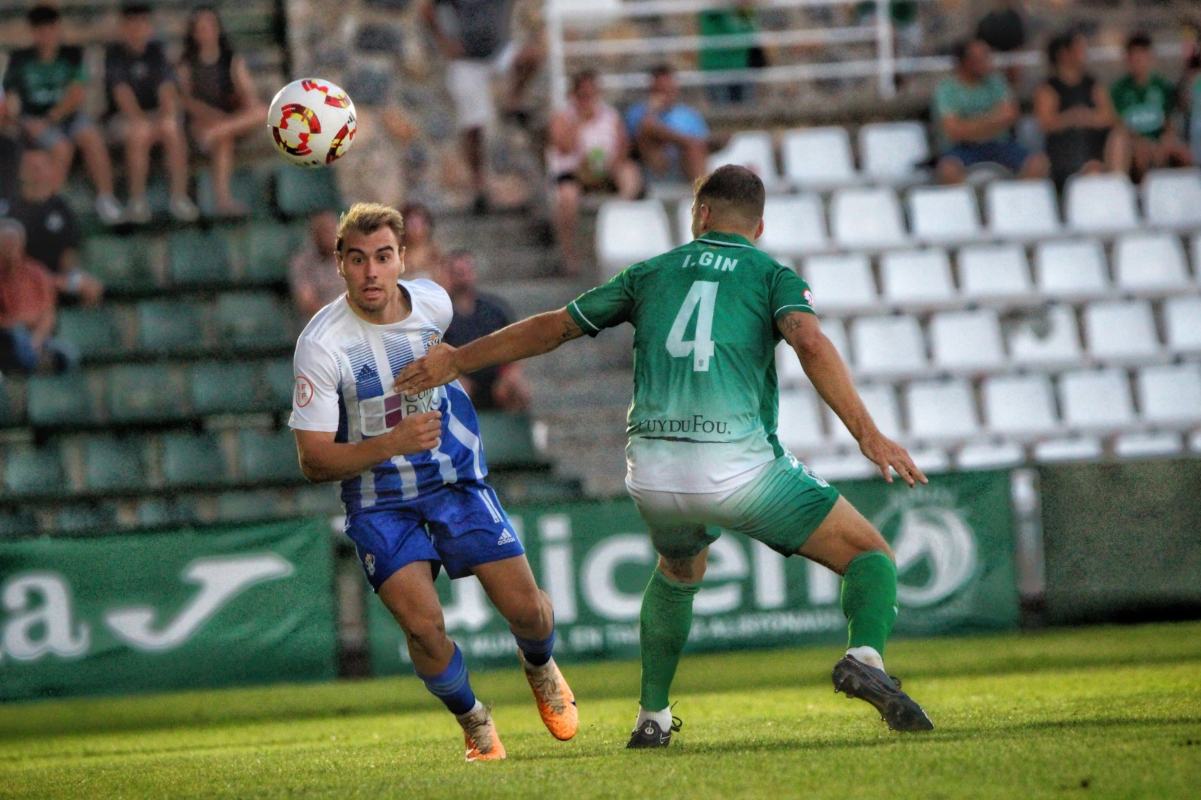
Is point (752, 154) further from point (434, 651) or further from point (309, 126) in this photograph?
point (434, 651)

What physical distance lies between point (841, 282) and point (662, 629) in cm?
988

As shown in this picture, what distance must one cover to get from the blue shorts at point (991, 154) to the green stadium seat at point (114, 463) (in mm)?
8032

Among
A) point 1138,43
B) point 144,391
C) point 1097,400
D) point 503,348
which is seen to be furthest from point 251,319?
point 503,348

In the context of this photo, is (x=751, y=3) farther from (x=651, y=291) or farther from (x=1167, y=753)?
(x=1167, y=753)

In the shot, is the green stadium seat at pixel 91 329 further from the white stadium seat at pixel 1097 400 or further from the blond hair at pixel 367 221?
the blond hair at pixel 367 221

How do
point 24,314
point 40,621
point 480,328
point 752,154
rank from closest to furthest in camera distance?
point 40,621, point 480,328, point 24,314, point 752,154

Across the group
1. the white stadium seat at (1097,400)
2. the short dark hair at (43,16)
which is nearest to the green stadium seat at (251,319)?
the short dark hair at (43,16)

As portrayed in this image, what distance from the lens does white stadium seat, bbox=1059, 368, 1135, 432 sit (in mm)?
16109

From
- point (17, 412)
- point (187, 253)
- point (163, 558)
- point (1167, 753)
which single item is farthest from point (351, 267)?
point (187, 253)

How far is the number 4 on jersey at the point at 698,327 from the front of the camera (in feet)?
22.0

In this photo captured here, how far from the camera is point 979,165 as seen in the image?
17.7 metres

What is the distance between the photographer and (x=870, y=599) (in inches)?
265

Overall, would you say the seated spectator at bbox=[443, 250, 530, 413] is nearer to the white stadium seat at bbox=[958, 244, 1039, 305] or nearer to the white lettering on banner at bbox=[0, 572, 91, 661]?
the white lettering on banner at bbox=[0, 572, 91, 661]

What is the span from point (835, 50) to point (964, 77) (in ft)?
13.2
